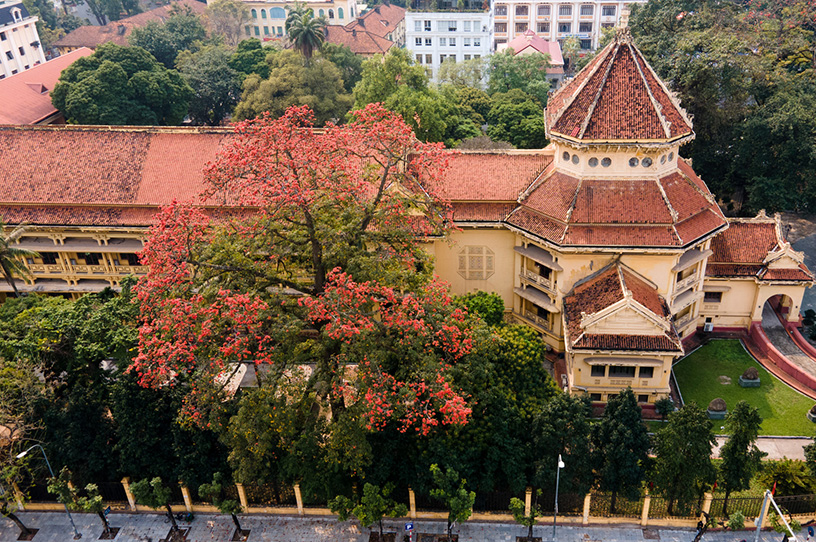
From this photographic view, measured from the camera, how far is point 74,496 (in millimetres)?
30016

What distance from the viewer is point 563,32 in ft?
366

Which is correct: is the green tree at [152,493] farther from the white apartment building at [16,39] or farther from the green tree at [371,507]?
the white apartment building at [16,39]

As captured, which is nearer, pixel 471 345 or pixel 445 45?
pixel 471 345

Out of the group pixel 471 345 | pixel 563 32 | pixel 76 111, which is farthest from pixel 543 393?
pixel 563 32

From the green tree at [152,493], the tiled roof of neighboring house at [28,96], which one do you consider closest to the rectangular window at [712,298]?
the green tree at [152,493]

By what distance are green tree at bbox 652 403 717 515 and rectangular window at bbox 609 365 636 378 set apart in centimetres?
759

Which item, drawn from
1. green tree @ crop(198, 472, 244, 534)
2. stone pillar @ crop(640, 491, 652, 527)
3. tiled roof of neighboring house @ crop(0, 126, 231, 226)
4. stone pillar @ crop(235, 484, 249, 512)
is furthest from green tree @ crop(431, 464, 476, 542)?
A: tiled roof of neighboring house @ crop(0, 126, 231, 226)

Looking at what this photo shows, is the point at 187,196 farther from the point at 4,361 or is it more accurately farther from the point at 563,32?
the point at 563,32

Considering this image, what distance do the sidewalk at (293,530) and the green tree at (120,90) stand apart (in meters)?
44.8

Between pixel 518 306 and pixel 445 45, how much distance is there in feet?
220

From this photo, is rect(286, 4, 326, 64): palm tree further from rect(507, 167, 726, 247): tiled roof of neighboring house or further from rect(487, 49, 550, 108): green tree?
rect(507, 167, 726, 247): tiled roof of neighboring house

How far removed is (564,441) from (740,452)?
7129 mm

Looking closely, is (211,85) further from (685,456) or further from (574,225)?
(685,456)

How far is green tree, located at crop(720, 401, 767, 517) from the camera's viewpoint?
A: 1035 inches
